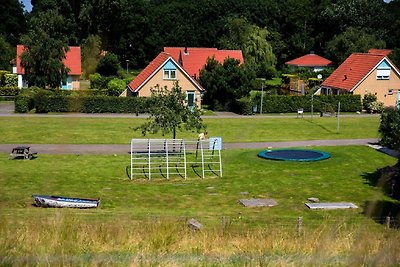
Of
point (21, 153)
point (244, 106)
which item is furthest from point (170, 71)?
point (21, 153)

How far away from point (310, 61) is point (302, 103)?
3293 cm

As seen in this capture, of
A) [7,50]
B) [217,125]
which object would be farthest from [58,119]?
[7,50]

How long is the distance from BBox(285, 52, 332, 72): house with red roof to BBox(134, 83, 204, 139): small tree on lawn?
52153 millimetres

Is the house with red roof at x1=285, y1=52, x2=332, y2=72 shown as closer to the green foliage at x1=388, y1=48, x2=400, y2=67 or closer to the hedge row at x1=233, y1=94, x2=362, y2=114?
the green foliage at x1=388, y1=48, x2=400, y2=67

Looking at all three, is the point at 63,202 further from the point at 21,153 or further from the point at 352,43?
the point at 352,43

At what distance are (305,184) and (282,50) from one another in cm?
6475

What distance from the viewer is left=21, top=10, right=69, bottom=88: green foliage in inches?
2051

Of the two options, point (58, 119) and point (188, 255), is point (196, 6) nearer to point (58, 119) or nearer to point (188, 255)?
point (58, 119)

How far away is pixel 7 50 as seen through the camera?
2872 inches

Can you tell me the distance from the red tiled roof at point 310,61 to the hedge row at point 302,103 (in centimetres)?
2931

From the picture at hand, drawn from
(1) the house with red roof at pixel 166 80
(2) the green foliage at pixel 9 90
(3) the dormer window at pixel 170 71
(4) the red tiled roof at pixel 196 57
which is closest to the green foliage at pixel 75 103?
(1) the house with red roof at pixel 166 80

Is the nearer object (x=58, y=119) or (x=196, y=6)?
(x=58, y=119)

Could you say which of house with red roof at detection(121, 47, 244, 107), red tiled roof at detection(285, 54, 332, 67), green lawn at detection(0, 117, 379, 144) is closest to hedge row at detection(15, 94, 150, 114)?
house with red roof at detection(121, 47, 244, 107)

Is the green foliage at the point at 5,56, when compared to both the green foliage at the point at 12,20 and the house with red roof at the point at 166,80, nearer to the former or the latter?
the green foliage at the point at 12,20
